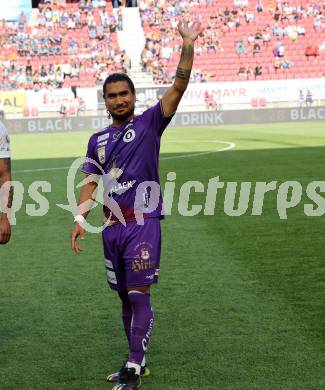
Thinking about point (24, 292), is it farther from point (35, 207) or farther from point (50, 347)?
point (35, 207)

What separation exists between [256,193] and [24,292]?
6.72m

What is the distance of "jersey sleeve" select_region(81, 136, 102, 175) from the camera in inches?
196

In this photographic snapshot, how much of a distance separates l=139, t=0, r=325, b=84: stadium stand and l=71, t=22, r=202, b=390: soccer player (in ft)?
126

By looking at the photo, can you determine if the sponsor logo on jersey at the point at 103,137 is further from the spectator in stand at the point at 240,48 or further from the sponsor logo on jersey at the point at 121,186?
the spectator in stand at the point at 240,48

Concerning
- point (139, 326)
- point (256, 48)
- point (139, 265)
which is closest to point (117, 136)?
point (139, 265)

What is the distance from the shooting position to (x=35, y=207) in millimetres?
12625

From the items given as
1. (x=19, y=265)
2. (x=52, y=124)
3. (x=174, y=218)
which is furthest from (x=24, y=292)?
(x=52, y=124)

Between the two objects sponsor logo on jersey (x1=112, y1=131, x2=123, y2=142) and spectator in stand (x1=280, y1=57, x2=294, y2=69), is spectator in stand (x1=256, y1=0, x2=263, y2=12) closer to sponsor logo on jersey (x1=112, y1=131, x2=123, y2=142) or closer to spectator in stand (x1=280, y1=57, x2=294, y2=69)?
spectator in stand (x1=280, y1=57, x2=294, y2=69)

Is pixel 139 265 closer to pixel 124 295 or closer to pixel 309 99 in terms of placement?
pixel 124 295

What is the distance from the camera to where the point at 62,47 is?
45906mm

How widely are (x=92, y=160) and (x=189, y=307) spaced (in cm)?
199

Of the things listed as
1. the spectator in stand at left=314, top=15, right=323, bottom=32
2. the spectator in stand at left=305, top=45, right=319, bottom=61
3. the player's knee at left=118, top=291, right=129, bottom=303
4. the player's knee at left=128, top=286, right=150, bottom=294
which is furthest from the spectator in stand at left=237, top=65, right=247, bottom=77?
the player's knee at left=128, top=286, right=150, bottom=294

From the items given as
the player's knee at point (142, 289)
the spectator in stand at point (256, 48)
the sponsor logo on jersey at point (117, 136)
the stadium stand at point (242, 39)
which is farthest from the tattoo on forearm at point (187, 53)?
the spectator in stand at point (256, 48)

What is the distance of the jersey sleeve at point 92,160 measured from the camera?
4969 mm
